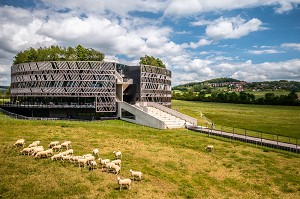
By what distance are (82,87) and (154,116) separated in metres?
21.7

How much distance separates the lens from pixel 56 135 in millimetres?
42656

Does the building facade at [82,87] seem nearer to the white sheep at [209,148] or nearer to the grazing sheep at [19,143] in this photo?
the grazing sheep at [19,143]

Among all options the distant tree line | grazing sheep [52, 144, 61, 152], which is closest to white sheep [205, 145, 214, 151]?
grazing sheep [52, 144, 61, 152]

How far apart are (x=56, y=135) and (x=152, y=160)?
19.0 m

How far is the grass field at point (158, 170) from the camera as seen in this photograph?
22219 mm

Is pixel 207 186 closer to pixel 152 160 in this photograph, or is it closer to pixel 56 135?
pixel 152 160

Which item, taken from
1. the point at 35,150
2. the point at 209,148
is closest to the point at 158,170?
the point at 209,148

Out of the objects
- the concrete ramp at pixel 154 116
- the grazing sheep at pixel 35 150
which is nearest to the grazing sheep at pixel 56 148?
the grazing sheep at pixel 35 150

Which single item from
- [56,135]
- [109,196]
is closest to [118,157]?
[109,196]

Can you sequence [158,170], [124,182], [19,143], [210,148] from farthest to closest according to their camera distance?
[210,148] < [19,143] < [158,170] < [124,182]

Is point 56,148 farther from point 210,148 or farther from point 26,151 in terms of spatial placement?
point 210,148

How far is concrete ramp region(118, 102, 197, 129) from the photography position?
191 ft

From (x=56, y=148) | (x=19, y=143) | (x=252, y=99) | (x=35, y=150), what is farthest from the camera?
(x=252, y=99)

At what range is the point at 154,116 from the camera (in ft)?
205
